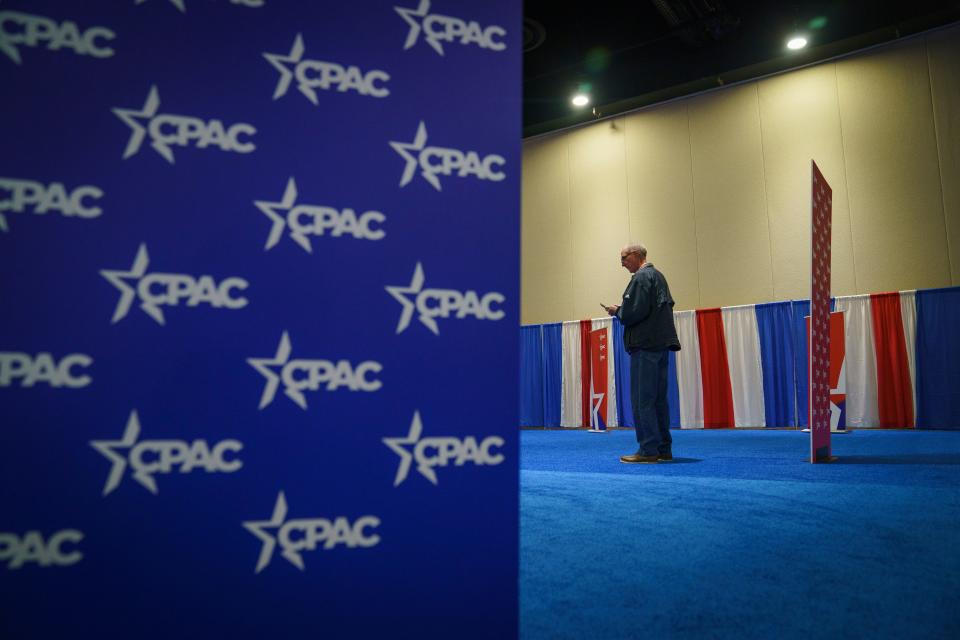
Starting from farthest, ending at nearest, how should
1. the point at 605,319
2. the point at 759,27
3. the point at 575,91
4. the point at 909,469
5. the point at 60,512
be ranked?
the point at 605,319 < the point at 575,91 < the point at 759,27 < the point at 909,469 < the point at 60,512

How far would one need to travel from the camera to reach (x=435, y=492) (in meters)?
0.99

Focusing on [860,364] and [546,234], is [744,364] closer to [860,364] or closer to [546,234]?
[860,364]

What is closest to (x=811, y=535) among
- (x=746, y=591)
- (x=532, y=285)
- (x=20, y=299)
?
(x=746, y=591)

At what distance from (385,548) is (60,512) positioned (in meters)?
0.42

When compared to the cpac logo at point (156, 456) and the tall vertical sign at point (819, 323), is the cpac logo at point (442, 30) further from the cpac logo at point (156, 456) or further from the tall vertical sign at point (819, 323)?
the tall vertical sign at point (819, 323)

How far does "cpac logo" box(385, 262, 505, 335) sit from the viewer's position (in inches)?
39.1

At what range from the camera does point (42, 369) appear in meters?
0.86

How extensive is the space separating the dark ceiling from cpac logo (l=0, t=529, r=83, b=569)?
6.98 meters

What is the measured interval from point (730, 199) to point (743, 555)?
7964mm

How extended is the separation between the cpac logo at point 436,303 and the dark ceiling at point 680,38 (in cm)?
662

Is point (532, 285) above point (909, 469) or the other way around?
above

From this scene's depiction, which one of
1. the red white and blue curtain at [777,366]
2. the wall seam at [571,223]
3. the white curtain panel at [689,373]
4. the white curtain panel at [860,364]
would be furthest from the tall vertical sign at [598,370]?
the white curtain panel at [860,364]

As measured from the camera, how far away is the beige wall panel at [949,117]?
749 cm

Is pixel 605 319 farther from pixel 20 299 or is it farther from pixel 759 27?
pixel 20 299
